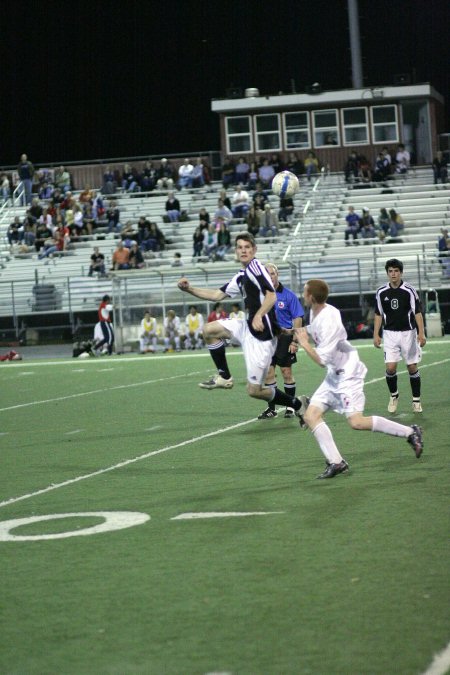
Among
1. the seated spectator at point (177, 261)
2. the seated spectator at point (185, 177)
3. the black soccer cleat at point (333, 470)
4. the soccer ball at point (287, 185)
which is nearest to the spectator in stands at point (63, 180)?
the seated spectator at point (185, 177)

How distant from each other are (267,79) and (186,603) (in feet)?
160

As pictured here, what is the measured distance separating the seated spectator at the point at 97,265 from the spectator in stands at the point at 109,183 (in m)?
7.28

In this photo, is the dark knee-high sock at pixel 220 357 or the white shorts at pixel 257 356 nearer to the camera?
the white shorts at pixel 257 356

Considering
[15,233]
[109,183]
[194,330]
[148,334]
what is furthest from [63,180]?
[194,330]

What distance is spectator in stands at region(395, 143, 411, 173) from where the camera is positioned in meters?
42.4

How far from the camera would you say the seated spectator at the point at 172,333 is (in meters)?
32.7

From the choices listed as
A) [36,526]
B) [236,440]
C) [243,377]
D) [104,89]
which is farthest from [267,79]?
[36,526]

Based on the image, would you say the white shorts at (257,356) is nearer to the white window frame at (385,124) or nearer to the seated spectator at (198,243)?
the seated spectator at (198,243)

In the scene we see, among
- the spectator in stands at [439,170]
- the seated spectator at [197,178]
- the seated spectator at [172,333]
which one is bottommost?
the seated spectator at [172,333]

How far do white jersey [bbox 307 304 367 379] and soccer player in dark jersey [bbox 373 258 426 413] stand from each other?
462cm

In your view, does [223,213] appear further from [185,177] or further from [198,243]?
[185,177]

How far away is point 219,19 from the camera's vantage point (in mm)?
52031

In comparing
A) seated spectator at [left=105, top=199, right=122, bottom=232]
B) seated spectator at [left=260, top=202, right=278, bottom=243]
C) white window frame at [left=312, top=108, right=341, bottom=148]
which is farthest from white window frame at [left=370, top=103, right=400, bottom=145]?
seated spectator at [left=105, top=199, right=122, bottom=232]

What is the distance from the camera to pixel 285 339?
13.8 metres
